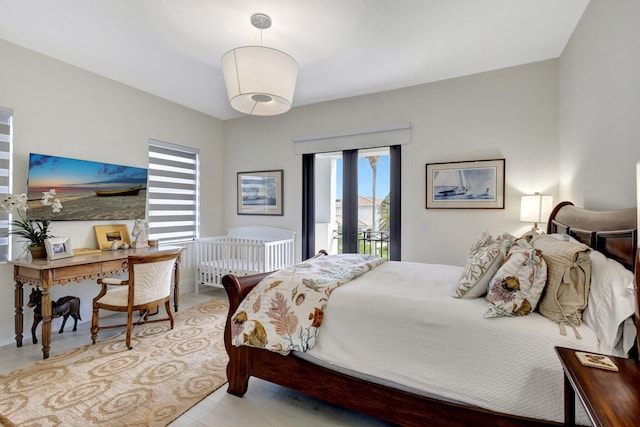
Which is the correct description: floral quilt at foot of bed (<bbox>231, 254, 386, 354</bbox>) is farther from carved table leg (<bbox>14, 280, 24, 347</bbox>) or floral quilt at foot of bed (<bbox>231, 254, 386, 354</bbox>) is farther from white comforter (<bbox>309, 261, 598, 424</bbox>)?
carved table leg (<bbox>14, 280, 24, 347</bbox>)

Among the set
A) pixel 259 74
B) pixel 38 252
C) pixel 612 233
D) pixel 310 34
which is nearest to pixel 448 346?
pixel 612 233

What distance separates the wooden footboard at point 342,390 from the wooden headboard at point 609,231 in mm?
834

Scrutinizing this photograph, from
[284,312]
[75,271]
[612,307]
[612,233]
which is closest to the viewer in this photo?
[612,307]

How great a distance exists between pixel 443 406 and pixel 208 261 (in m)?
3.54

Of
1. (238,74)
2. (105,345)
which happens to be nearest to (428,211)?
(238,74)

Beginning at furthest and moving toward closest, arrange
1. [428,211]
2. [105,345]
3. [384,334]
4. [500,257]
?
1. [428,211]
2. [105,345]
3. [500,257]
4. [384,334]

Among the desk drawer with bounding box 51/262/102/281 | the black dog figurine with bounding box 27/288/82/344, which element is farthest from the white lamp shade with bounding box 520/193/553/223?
the black dog figurine with bounding box 27/288/82/344

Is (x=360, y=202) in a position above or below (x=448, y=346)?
above

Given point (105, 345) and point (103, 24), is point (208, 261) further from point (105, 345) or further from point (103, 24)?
point (103, 24)

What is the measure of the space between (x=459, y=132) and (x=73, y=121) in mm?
4180

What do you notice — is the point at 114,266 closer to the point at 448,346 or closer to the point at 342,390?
the point at 342,390

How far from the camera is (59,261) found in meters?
2.60

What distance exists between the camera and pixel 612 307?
1.19m

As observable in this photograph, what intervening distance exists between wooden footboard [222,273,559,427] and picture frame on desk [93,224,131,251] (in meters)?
2.24
